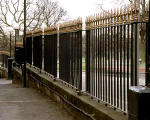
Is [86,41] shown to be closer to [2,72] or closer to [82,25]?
[82,25]

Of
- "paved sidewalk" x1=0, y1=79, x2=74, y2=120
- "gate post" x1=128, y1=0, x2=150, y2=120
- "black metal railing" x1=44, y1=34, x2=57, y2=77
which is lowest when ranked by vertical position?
"paved sidewalk" x1=0, y1=79, x2=74, y2=120

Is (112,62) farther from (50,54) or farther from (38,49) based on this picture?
(38,49)

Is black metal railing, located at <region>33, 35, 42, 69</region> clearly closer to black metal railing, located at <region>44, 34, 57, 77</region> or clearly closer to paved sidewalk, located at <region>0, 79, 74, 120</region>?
black metal railing, located at <region>44, 34, 57, 77</region>

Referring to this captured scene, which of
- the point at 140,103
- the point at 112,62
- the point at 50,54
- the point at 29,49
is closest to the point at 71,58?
the point at 112,62

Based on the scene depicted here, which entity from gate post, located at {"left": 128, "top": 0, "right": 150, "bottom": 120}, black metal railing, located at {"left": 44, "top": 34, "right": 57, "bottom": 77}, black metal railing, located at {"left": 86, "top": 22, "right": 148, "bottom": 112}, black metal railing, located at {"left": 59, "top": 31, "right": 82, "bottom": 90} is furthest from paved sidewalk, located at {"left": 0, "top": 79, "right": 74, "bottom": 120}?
gate post, located at {"left": 128, "top": 0, "right": 150, "bottom": 120}

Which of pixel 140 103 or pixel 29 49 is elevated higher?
pixel 29 49

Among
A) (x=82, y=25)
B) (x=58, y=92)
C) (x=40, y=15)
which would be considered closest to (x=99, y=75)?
(x=82, y=25)

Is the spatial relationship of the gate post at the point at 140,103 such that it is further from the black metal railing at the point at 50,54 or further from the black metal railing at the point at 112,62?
the black metal railing at the point at 50,54

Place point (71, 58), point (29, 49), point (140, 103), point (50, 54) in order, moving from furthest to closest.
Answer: point (29, 49)
point (50, 54)
point (71, 58)
point (140, 103)

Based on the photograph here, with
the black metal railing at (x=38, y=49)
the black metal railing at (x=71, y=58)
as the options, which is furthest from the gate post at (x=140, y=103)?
the black metal railing at (x=38, y=49)

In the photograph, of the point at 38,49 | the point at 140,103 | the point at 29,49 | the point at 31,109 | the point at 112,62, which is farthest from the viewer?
the point at 29,49

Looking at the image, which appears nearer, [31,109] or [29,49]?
[31,109]

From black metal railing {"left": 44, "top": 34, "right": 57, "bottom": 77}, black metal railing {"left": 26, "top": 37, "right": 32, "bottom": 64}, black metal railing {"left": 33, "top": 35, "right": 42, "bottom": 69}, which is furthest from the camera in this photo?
black metal railing {"left": 26, "top": 37, "right": 32, "bottom": 64}

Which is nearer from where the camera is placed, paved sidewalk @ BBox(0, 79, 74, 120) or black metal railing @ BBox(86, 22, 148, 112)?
black metal railing @ BBox(86, 22, 148, 112)
